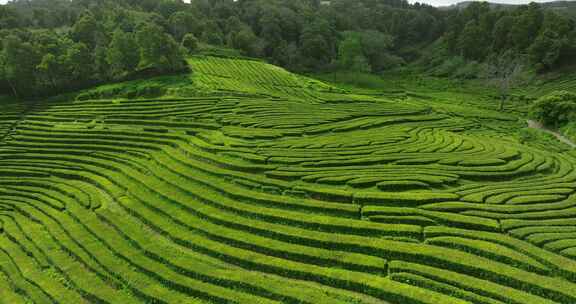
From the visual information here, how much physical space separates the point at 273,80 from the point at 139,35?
1137 inches

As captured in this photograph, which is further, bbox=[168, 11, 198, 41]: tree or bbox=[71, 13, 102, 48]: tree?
bbox=[168, 11, 198, 41]: tree

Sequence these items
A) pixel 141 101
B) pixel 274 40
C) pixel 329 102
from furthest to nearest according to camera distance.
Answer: pixel 274 40
pixel 329 102
pixel 141 101

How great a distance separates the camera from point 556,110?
51.8m

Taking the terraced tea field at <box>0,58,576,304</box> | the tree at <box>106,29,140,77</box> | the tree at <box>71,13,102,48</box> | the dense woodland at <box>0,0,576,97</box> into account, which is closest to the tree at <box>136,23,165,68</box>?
the dense woodland at <box>0,0,576,97</box>

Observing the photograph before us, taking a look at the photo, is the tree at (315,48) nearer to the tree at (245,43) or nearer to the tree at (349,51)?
the tree at (349,51)

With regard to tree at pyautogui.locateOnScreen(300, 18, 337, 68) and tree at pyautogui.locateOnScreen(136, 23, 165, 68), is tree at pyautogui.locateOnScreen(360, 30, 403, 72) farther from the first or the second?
tree at pyautogui.locateOnScreen(136, 23, 165, 68)

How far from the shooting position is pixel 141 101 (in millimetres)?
56656

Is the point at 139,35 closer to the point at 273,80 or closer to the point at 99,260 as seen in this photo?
the point at 273,80

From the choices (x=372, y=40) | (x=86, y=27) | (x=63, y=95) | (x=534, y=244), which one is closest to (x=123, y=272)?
(x=534, y=244)

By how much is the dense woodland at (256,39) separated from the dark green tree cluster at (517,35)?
0.29 m

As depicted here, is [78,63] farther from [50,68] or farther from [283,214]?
[283,214]

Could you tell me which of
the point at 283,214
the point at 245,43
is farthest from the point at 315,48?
the point at 283,214

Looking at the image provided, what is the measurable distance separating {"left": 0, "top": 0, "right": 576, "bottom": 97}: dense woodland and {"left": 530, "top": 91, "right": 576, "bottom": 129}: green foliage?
39.6 m

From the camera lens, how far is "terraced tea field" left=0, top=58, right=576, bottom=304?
19.9 meters
